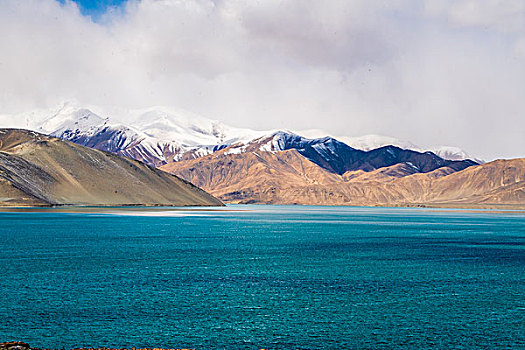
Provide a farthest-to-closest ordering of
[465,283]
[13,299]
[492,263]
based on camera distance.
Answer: [492,263] < [465,283] < [13,299]

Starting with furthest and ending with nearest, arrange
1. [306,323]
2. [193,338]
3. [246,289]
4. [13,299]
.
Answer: [246,289] → [13,299] → [306,323] → [193,338]

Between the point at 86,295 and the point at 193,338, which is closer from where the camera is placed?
the point at 193,338

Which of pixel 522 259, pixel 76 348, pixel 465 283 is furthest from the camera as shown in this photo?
pixel 522 259

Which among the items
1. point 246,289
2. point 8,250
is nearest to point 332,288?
point 246,289

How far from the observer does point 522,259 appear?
5684 centimetres

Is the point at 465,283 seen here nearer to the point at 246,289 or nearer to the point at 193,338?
the point at 246,289

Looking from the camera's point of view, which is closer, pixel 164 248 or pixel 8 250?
pixel 8 250

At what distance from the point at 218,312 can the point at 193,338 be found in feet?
16.7

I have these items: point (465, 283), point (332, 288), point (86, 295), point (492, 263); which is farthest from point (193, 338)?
point (492, 263)

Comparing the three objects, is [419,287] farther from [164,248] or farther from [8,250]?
[8,250]

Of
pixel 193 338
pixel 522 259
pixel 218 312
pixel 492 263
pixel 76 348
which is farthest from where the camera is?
pixel 522 259

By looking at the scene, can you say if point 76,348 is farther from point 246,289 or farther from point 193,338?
point 246,289

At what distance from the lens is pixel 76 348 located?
22.8 m

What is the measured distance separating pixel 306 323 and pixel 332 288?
33.2 feet
